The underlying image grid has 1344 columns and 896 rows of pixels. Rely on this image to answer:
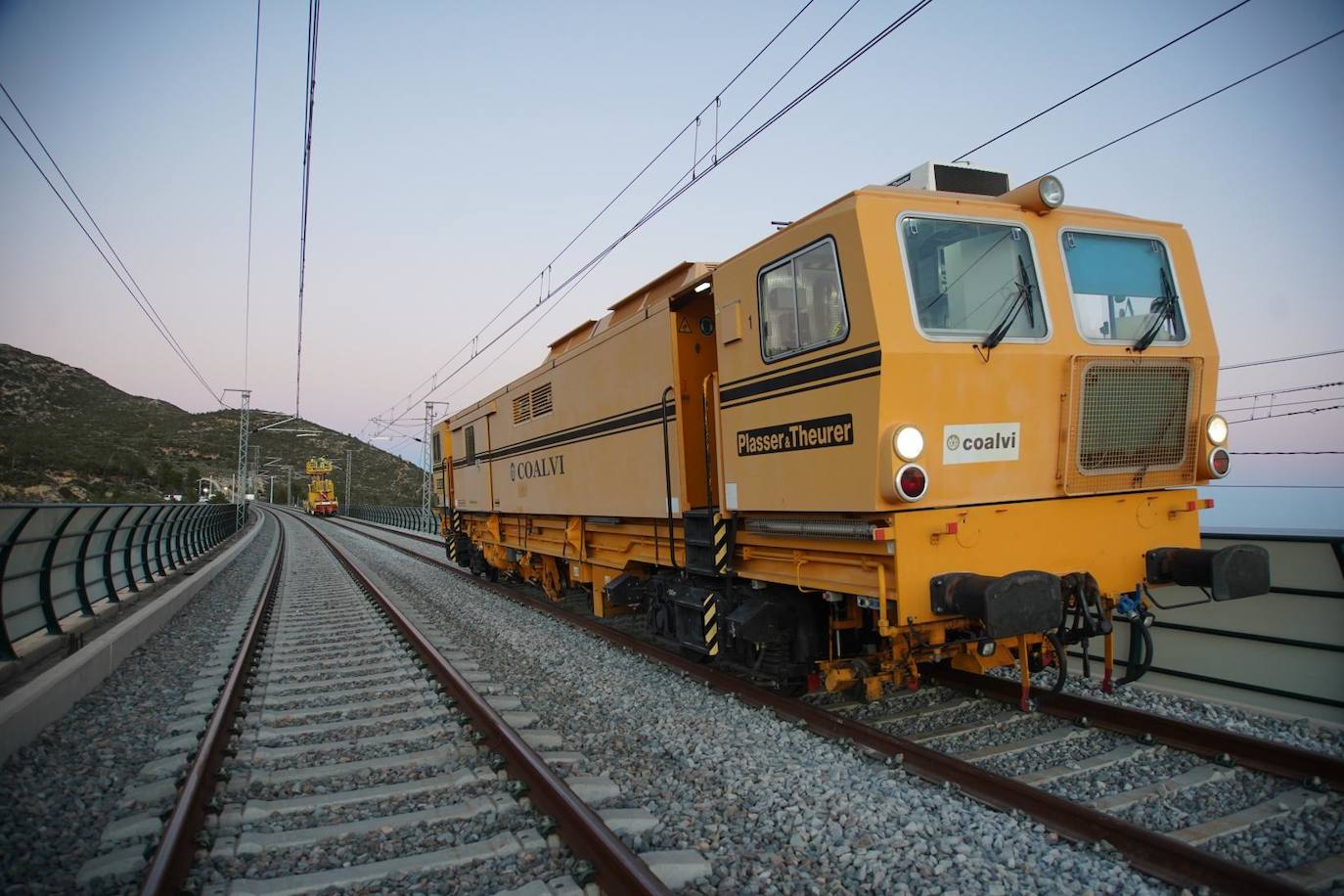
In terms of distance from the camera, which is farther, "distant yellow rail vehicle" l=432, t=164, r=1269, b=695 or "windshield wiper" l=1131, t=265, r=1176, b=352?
"windshield wiper" l=1131, t=265, r=1176, b=352

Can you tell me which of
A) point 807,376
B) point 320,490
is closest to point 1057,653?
point 807,376

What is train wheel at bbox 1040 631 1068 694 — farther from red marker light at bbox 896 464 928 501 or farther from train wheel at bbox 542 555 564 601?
train wheel at bbox 542 555 564 601

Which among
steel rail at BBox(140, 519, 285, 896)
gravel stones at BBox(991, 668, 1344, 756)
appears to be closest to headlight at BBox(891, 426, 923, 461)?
gravel stones at BBox(991, 668, 1344, 756)

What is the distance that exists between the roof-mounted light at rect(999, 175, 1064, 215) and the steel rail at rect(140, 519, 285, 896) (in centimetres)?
578

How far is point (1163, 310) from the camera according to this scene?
17.5ft

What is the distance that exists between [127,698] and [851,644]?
588cm

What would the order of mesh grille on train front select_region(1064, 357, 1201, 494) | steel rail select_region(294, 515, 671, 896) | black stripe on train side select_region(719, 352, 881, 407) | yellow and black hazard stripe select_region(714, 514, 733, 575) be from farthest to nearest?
yellow and black hazard stripe select_region(714, 514, 733, 575) → mesh grille on train front select_region(1064, 357, 1201, 494) → black stripe on train side select_region(719, 352, 881, 407) → steel rail select_region(294, 515, 671, 896)

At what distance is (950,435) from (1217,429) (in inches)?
80.2

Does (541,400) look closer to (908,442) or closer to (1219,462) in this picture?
(908,442)

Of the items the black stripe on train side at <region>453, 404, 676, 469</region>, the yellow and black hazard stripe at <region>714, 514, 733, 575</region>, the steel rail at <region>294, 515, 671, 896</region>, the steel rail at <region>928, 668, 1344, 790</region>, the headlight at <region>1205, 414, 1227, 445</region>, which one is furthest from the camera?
the black stripe on train side at <region>453, 404, 676, 469</region>

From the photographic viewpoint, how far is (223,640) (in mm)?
8922

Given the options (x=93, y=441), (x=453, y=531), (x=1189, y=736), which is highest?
(x=93, y=441)

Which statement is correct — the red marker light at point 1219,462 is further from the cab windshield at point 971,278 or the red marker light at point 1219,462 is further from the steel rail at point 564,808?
the steel rail at point 564,808

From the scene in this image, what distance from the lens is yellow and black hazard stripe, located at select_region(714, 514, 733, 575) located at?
6.12m
